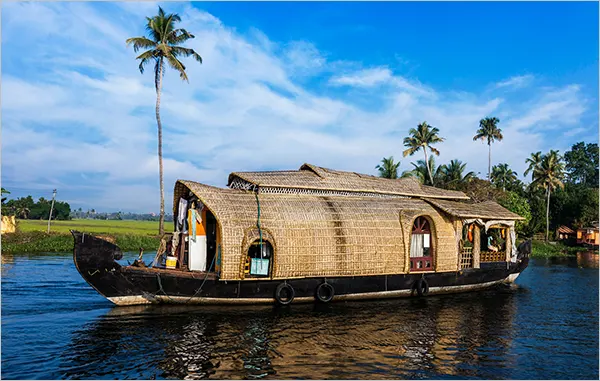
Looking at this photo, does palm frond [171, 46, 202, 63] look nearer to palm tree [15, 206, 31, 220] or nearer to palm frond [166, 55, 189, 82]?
palm frond [166, 55, 189, 82]

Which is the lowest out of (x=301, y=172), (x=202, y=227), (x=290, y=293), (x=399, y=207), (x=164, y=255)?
(x=290, y=293)

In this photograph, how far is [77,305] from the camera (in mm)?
11570

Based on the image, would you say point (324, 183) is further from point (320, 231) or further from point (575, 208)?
point (575, 208)

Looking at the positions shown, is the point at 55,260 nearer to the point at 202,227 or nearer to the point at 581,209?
the point at 202,227

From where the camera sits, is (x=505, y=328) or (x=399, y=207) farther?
(x=399, y=207)

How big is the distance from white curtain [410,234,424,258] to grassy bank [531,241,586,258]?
24.3 metres

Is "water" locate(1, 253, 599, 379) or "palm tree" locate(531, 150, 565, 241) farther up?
"palm tree" locate(531, 150, 565, 241)

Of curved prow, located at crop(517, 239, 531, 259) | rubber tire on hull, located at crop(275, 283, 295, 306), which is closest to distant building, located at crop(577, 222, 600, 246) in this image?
curved prow, located at crop(517, 239, 531, 259)

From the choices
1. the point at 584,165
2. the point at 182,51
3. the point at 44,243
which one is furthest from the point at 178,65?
the point at 584,165

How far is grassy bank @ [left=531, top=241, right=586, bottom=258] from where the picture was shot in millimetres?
33719

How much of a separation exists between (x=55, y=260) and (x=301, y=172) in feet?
48.2

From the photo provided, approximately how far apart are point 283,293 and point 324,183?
373 centimetres

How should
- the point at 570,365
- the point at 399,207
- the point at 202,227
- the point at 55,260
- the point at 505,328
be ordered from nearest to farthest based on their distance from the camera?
the point at 570,365
the point at 505,328
the point at 202,227
the point at 399,207
the point at 55,260

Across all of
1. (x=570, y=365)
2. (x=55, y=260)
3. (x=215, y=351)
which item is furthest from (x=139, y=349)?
(x=55, y=260)
